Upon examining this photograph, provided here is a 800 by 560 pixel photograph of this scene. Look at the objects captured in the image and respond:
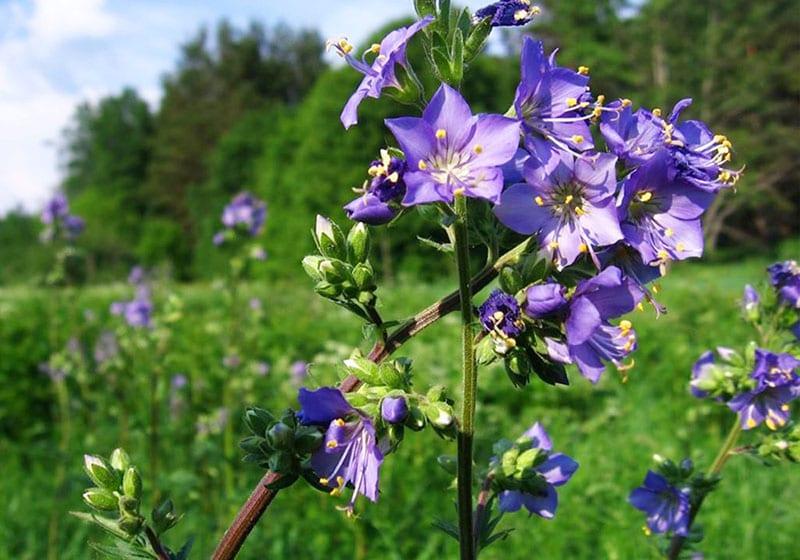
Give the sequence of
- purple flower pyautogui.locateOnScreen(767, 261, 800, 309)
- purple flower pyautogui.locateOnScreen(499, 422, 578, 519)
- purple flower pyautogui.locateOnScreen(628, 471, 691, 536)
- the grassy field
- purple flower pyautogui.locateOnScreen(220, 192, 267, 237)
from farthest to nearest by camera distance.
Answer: purple flower pyautogui.locateOnScreen(220, 192, 267, 237) < the grassy field < purple flower pyautogui.locateOnScreen(767, 261, 800, 309) < purple flower pyautogui.locateOnScreen(628, 471, 691, 536) < purple flower pyautogui.locateOnScreen(499, 422, 578, 519)

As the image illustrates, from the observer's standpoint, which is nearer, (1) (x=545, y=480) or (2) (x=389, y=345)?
(2) (x=389, y=345)

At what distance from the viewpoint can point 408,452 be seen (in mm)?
4910

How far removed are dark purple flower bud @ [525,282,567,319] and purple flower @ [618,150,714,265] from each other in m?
0.16

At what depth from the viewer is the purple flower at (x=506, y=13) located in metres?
1.44

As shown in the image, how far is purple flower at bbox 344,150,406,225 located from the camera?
1278mm

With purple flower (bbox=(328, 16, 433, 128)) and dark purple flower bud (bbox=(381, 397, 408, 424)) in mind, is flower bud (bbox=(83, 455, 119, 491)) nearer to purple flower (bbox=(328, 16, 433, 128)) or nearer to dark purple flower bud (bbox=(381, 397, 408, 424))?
dark purple flower bud (bbox=(381, 397, 408, 424))

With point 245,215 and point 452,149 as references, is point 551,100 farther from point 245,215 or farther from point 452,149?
point 245,215

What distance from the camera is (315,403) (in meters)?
1.30

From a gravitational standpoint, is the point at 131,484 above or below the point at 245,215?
below

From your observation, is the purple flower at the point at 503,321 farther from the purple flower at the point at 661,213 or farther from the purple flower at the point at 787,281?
the purple flower at the point at 787,281

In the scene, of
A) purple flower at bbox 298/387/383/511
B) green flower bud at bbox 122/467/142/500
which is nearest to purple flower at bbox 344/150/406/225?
purple flower at bbox 298/387/383/511

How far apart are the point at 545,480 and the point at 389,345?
21.2 inches

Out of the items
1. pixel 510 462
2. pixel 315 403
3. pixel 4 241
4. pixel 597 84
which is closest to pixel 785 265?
pixel 510 462

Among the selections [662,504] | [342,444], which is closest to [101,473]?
[342,444]
